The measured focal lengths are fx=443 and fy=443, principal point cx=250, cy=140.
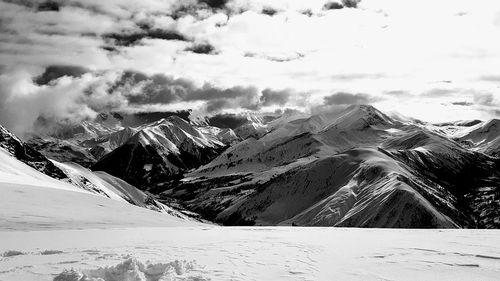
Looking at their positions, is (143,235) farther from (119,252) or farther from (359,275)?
(359,275)

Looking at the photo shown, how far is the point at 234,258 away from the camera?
22656mm

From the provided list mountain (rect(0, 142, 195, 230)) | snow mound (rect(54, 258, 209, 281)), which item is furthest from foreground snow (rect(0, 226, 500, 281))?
mountain (rect(0, 142, 195, 230))

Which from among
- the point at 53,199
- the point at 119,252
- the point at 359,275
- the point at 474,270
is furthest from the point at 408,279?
the point at 53,199

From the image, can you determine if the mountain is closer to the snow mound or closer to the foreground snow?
the foreground snow

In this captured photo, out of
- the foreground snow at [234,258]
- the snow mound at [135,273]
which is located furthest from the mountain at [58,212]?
the snow mound at [135,273]

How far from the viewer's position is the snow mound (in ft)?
53.9

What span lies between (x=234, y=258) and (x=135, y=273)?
21.9ft

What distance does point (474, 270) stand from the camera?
68.2 ft

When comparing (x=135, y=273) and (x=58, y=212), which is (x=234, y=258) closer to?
(x=135, y=273)

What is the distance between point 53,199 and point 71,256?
34472mm

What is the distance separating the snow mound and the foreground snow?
0.04 m

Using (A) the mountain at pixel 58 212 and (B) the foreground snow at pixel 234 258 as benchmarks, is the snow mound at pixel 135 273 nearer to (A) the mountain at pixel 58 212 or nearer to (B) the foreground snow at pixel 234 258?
(B) the foreground snow at pixel 234 258

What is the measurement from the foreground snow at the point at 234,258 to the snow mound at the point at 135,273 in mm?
39

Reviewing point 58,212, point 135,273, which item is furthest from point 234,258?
point 58,212
